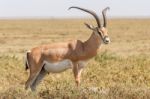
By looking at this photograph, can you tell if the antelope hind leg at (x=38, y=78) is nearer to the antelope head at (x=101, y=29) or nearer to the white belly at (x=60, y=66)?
the white belly at (x=60, y=66)

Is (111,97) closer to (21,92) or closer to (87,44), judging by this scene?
(21,92)

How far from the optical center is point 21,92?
35.2ft

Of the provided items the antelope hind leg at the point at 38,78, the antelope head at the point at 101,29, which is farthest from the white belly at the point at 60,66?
the antelope head at the point at 101,29

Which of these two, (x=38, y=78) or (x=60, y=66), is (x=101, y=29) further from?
(x=38, y=78)

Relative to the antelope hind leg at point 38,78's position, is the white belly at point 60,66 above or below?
above

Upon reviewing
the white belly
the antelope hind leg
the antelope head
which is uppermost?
the antelope head

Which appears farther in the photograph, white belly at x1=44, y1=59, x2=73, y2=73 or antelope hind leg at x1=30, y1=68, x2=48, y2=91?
antelope hind leg at x1=30, y1=68, x2=48, y2=91

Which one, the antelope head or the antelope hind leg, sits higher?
the antelope head

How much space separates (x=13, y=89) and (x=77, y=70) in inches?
115

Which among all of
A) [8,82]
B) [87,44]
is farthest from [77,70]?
A: [8,82]

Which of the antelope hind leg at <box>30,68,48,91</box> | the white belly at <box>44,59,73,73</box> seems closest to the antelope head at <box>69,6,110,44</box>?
the white belly at <box>44,59,73,73</box>

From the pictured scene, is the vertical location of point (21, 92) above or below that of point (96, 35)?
below

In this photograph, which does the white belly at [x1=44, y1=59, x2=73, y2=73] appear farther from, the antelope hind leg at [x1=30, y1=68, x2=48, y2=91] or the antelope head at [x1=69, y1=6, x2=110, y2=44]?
the antelope head at [x1=69, y1=6, x2=110, y2=44]

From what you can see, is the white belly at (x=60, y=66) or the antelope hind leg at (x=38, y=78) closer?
the white belly at (x=60, y=66)
